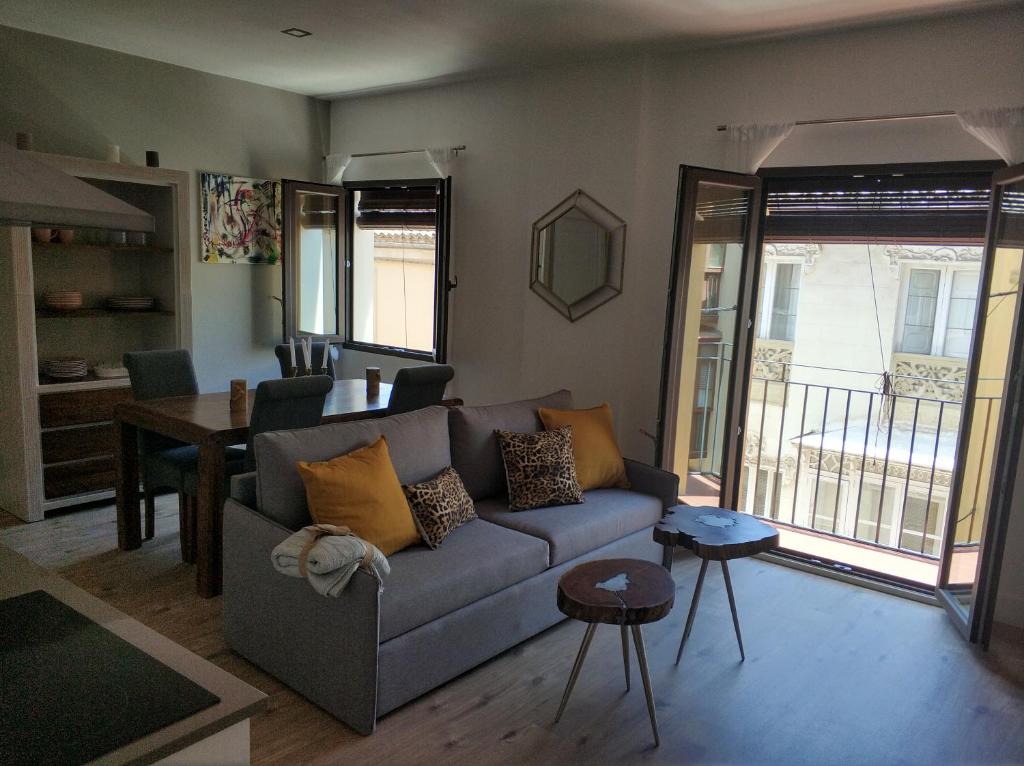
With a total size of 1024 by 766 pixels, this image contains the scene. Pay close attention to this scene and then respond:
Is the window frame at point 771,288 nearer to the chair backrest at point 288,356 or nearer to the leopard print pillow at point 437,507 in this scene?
the chair backrest at point 288,356

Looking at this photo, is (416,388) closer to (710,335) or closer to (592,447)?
(592,447)

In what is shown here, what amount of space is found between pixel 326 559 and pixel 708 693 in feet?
5.07

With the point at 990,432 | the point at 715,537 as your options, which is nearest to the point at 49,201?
the point at 715,537

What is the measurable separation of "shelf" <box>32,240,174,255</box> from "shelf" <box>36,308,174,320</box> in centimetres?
39

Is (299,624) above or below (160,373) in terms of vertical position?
below

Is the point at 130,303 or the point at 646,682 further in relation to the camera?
the point at 130,303

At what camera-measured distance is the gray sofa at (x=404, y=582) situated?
2.52 metres

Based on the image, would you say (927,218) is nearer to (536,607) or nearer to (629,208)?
(629,208)

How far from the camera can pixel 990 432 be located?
3641 mm

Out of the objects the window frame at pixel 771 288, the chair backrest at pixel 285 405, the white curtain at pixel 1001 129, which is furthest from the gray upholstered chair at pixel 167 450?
the window frame at pixel 771 288

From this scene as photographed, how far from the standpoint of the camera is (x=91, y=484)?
461 centimetres

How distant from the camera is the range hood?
1.37 metres

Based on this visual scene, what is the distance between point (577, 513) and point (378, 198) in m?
3.54

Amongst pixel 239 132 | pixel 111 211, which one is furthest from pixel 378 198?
pixel 111 211
